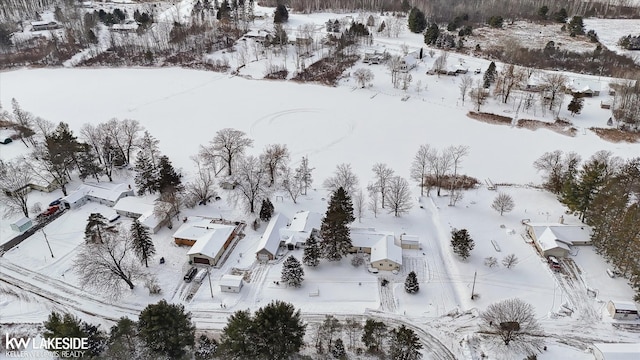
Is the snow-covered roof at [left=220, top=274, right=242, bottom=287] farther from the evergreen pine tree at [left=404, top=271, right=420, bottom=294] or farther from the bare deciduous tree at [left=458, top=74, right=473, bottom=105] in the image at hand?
the bare deciduous tree at [left=458, top=74, right=473, bottom=105]

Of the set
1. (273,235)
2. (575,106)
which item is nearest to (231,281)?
(273,235)

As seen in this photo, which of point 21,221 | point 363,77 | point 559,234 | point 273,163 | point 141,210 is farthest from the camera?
point 363,77

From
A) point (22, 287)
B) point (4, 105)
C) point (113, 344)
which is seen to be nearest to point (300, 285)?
point (113, 344)

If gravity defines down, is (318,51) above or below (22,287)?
above

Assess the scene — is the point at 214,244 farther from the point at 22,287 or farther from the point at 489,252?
the point at 489,252

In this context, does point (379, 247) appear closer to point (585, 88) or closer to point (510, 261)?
point (510, 261)

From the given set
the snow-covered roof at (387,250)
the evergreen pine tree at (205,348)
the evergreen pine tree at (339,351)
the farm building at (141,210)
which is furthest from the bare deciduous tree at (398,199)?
the farm building at (141,210)
